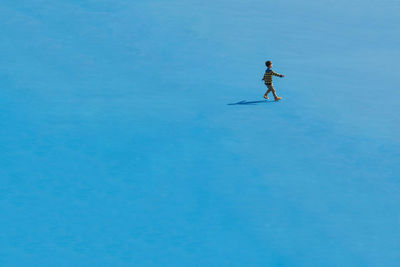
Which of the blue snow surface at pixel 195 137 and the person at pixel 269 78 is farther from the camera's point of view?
the person at pixel 269 78

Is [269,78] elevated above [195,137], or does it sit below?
above

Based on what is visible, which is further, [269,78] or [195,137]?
[269,78]

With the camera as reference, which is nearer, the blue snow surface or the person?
the blue snow surface

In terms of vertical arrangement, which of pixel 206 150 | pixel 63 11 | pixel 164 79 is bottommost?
pixel 206 150

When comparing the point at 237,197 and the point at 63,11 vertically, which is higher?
the point at 63,11

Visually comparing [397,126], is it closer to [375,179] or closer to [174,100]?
[375,179]

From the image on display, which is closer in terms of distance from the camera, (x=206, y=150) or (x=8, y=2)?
(x=206, y=150)

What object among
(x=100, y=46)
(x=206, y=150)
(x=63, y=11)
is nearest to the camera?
(x=206, y=150)

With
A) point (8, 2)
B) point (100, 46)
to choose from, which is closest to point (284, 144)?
point (100, 46)
